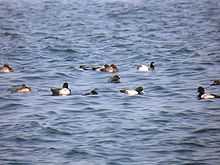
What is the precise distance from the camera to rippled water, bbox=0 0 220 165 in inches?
656

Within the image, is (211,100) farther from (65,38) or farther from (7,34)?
(7,34)

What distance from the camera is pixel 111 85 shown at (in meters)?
25.3

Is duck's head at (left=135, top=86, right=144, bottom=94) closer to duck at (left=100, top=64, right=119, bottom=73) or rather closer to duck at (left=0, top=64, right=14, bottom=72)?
duck at (left=100, top=64, right=119, bottom=73)

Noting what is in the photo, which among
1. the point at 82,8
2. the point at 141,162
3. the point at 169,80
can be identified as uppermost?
the point at 82,8

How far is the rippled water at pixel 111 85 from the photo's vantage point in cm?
1666

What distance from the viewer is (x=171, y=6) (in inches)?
2002

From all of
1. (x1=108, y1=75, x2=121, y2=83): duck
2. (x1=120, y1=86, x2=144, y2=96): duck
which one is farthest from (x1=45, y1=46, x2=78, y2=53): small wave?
(x1=120, y1=86, x2=144, y2=96): duck

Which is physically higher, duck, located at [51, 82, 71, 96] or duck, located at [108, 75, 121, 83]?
duck, located at [108, 75, 121, 83]

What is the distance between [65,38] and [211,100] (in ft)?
58.2

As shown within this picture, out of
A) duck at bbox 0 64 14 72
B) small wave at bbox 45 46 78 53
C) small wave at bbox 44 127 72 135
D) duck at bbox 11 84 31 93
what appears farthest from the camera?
small wave at bbox 45 46 78 53

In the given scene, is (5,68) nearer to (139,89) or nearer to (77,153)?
(139,89)

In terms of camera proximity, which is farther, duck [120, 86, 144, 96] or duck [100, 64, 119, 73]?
duck [100, 64, 119, 73]

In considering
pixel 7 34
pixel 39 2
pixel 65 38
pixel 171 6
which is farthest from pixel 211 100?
pixel 39 2

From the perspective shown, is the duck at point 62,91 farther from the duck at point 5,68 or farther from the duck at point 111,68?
the duck at point 5,68
